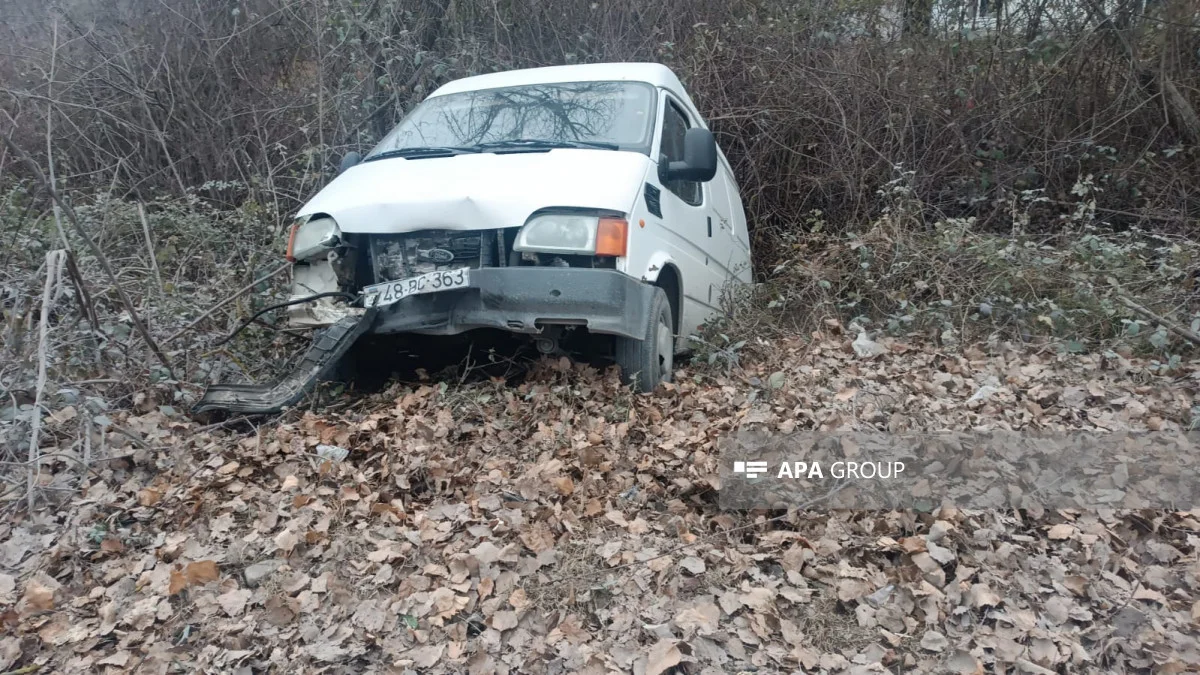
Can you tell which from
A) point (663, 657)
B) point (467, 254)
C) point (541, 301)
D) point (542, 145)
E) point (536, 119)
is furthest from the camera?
point (536, 119)

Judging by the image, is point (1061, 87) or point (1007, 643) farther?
point (1061, 87)

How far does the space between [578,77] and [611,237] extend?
1889mm

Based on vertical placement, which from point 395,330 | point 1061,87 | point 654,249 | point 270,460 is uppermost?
point 1061,87

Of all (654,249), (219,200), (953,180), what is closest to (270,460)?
(654,249)

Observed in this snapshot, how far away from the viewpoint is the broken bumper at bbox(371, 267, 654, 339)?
3.80m

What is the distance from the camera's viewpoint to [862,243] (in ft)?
→ 20.0

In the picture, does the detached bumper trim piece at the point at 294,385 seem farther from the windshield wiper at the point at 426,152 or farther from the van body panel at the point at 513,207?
the windshield wiper at the point at 426,152

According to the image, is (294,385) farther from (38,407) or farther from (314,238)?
(38,407)

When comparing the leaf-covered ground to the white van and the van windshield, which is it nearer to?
the white van

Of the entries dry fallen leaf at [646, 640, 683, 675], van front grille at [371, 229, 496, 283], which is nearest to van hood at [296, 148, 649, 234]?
van front grille at [371, 229, 496, 283]

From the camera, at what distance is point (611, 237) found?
3953mm

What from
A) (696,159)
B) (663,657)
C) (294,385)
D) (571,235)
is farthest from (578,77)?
(663,657)

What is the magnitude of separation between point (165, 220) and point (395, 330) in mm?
3734

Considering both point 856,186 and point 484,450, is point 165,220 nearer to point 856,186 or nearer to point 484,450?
point 484,450
